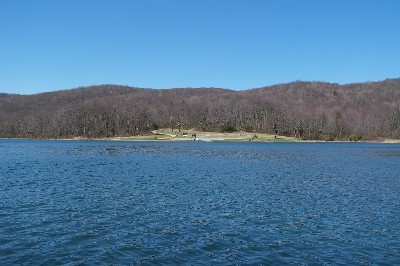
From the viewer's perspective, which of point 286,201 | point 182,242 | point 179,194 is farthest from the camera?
point 179,194

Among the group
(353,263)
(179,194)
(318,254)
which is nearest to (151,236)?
(318,254)

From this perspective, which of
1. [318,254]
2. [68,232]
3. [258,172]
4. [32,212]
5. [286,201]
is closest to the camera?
[318,254]

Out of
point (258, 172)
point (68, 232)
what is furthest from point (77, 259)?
point (258, 172)

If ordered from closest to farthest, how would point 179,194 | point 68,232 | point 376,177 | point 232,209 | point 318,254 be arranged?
1. point 318,254
2. point 68,232
3. point 232,209
4. point 179,194
5. point 376,177

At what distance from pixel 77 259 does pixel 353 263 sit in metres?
15.4

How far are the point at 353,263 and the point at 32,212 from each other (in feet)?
83.1

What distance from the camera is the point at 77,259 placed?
22766 millimetres

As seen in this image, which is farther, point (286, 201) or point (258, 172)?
point (258, 172)

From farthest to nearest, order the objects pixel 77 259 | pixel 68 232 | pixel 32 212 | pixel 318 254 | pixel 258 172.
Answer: pixel 258 172 < pixel 32 212 < pixel 68 232 < pixel 318 254 < pixel 77 259

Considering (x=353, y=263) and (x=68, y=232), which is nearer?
(x=353, y=263)

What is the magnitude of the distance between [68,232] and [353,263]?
18.5 m

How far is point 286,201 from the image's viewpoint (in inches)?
1647

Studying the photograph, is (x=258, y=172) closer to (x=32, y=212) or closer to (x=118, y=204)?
(x=118, y=204)

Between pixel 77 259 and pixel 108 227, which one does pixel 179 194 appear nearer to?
pixel 108 227
